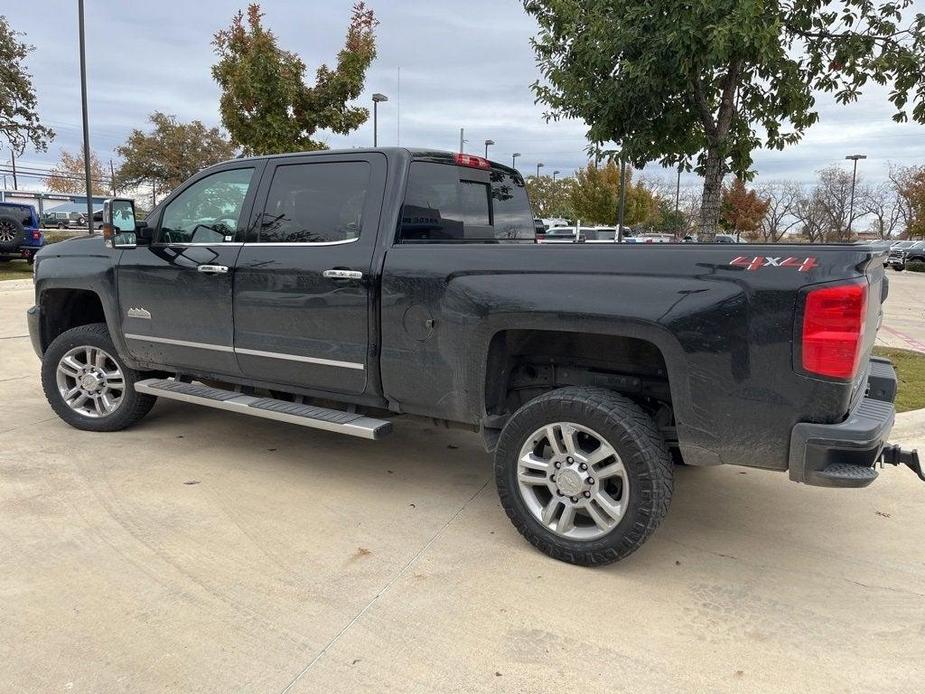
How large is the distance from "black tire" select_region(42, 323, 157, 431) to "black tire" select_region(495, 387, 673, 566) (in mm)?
3061

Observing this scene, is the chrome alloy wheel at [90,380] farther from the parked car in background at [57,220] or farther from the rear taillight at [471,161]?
the parked car in background at [57,220]

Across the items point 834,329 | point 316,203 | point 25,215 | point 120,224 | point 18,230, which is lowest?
point 834,329

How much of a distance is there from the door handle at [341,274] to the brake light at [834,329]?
2.18 m

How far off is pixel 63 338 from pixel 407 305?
3.04 meters

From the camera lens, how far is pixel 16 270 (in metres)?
18.9

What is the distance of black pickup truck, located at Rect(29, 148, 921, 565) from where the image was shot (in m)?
2.80

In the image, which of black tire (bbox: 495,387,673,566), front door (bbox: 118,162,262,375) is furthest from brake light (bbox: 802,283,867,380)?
front door (bbox: 118,162,262,375)

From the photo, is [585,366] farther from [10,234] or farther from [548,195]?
[548,195]

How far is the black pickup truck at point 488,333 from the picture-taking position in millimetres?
2803

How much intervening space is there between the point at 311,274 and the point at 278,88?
485 inches

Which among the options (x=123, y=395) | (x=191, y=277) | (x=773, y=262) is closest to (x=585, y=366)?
(x=773, y=262)

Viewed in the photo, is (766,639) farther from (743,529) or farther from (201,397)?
(201,397)

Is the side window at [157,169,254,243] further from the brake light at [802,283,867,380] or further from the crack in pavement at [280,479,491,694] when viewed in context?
the brake light at [802,283,867,380]

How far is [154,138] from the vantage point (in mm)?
50750
